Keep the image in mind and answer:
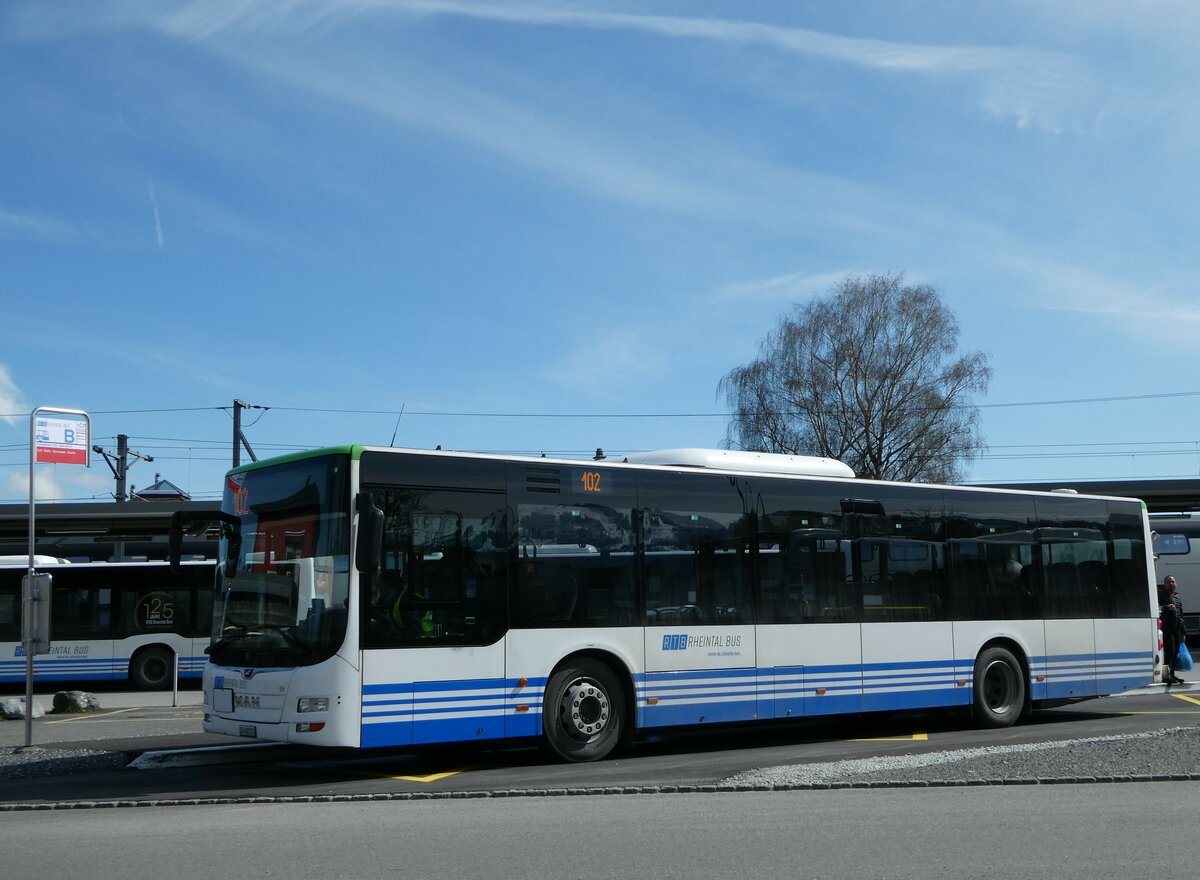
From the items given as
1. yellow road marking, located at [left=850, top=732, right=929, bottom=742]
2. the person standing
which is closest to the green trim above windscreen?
yellow road marking, located at [left=850, top=732, right=929, bottom=742]

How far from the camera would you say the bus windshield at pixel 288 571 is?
36.6 ft

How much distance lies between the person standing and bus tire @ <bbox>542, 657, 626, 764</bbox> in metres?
A: 12.4

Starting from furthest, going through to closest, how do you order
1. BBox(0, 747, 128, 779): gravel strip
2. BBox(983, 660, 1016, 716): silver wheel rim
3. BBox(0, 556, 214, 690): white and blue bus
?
BBox(0, 556, 214, 690): white and blue bus
BBox(983, 660, 1016, 716): silver wheel rim
BBox(0, 747, 128, 779): gravel strip

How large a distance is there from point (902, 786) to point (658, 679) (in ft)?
10.2

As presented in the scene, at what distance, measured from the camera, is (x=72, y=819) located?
9.49 m

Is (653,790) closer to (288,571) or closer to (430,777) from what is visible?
(430,777)

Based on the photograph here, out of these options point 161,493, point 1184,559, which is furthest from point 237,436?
point 1184,559

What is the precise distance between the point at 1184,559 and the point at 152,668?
92.7 ft

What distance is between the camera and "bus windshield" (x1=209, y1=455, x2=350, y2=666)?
11156 millimetres

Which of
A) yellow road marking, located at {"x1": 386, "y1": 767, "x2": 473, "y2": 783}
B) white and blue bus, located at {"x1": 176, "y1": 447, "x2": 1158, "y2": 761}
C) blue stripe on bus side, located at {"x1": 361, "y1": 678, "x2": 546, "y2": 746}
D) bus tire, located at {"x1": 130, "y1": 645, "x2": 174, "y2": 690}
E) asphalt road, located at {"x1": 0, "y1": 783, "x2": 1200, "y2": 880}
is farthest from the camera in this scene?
bus tire, located at {"x1": 130, "y1": 645, "x2": 174, "y2": 690}

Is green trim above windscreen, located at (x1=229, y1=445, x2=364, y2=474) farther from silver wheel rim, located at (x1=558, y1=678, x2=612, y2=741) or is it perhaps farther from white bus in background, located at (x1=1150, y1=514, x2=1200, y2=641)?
white bus in background, located at (x1=1150, y1=514, x2=1200, y2=641)

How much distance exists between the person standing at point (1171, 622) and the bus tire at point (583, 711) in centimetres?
1245

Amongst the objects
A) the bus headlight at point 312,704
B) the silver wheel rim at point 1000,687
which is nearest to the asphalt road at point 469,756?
the silver wheel rim at point 1000,687

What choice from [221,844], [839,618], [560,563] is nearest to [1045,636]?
[839,618]
